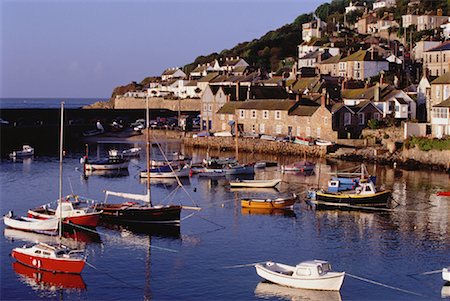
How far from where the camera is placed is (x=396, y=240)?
34875 millimetres

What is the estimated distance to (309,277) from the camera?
26.7 meters

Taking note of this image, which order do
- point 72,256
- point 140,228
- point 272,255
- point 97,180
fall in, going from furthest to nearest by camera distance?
1. point 97,180
2. point 140,228
3. point 272,255
4. point 72,256

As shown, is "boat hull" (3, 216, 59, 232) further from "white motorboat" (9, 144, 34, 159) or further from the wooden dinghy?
"white motorboat" (9, 144, 34, 159)

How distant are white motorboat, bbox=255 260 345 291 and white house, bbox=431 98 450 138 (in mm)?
37955

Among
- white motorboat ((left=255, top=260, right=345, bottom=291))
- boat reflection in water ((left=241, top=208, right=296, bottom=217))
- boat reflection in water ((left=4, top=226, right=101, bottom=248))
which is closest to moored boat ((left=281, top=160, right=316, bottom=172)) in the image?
boat reflection in water ((left=241, top=208, right=296, bottom=217))

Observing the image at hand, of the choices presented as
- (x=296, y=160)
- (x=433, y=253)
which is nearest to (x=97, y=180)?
(x=296, y=160)

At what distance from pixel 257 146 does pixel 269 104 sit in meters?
6.94

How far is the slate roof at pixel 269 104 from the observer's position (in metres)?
77.3

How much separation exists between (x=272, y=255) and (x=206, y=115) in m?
58.3

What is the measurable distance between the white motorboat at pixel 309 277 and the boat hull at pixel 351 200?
16118 millimetres

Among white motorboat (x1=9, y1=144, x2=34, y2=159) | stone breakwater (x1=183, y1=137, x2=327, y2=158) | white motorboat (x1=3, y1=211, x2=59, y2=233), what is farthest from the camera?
white motorboat (x1=9, y1=144, x2=34, y2=159)

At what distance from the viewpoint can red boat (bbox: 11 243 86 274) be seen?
29.1 m

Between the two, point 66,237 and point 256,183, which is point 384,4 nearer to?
point 256,183

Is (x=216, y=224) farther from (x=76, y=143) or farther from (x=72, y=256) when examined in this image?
(x=76, y=143)
